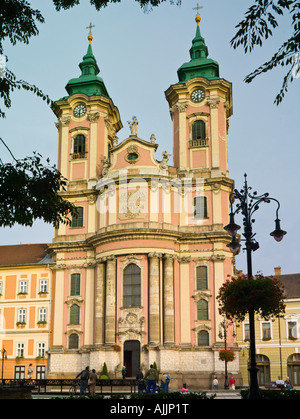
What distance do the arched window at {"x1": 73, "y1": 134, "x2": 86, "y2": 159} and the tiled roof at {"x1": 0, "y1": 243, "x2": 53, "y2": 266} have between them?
31.3 ft

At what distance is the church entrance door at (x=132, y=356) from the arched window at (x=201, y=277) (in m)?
6.88

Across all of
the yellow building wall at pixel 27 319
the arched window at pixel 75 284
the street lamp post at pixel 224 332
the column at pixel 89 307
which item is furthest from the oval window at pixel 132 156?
the street lamp post at pixel 224 332

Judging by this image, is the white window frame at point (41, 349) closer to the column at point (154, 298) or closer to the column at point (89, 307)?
the column at point (89, 307)

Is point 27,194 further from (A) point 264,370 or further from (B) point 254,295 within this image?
(A) point 264,370

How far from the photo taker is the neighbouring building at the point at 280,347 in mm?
54875

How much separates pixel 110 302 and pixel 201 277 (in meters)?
7.73

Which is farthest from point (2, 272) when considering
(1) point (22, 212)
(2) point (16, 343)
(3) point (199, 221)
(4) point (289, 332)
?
(1) point (22, 212)

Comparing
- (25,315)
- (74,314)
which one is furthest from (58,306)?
(25,315)

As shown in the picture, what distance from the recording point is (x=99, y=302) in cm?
4681
